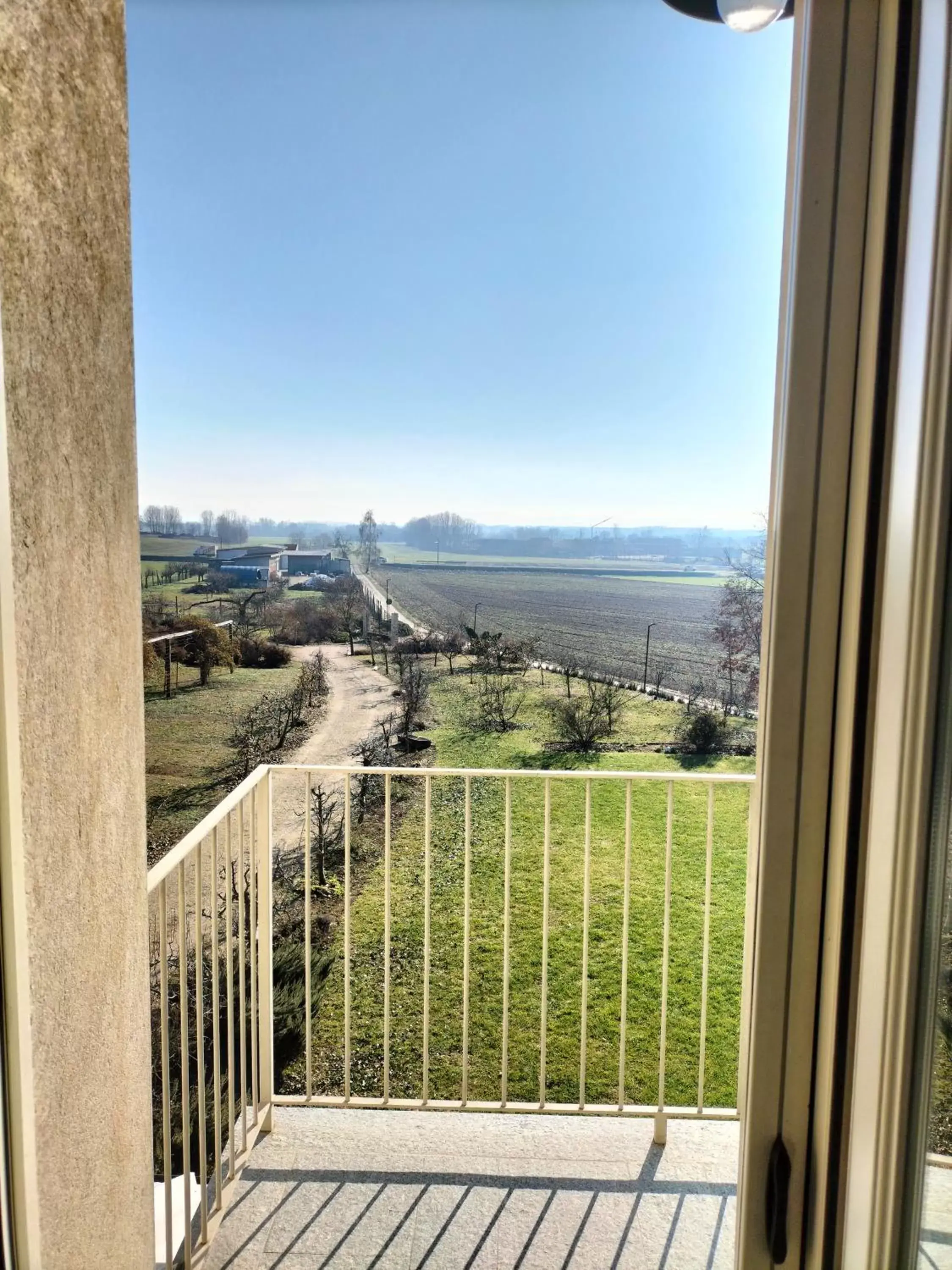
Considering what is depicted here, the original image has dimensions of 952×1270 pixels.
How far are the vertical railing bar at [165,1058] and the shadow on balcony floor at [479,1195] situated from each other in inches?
9.8

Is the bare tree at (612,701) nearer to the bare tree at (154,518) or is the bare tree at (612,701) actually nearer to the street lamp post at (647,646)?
the street lamp post at (647,646)

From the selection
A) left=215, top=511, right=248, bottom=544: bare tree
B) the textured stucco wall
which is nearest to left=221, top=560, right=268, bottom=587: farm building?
left=215, top=511, right=248, bottom=544: bare tree

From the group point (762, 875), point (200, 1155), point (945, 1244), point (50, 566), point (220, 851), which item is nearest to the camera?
point (945, 1244)

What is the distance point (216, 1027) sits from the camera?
5.70ft

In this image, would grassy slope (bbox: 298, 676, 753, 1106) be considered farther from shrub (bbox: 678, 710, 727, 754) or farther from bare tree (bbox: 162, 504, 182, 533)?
bare tree (bbox: 162, 504, 182, 533)

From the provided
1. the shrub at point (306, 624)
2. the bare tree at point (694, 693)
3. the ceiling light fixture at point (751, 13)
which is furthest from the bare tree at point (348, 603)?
the ceiling light fixture at point (751, 13)

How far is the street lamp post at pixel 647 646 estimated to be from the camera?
3.14 m

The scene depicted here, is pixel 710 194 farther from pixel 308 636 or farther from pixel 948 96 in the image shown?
pixel 948 96

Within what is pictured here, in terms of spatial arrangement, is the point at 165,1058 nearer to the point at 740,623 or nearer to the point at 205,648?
the point at 205,648

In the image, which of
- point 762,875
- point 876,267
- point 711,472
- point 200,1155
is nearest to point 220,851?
point 200,1155

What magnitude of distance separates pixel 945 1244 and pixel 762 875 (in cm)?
24

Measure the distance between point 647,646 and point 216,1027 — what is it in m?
2.21

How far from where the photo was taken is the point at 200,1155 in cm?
161

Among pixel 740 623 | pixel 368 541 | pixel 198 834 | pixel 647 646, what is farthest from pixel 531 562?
pixel 198 834
